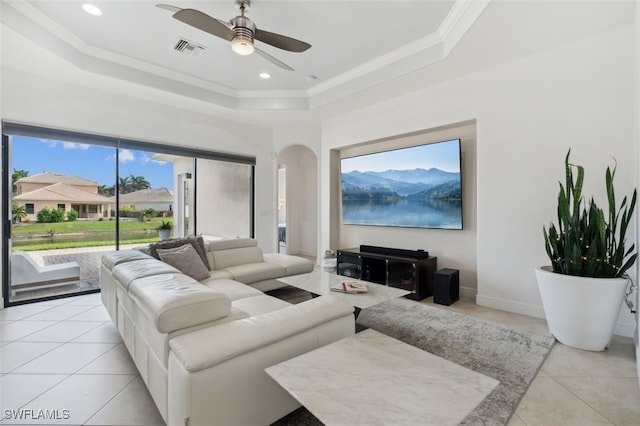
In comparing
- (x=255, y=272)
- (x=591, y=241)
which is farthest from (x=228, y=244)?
(x=591, y=241)

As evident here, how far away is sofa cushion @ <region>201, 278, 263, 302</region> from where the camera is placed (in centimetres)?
262

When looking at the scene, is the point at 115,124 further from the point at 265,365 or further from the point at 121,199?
the point at 265,365

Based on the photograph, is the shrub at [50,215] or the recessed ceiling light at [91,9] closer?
the recessed ceiling light at [91,9]

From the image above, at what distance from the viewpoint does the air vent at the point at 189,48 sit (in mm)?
3246

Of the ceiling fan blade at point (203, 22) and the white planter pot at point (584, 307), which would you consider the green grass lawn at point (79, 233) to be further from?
the white planter pot at point (584, 307)

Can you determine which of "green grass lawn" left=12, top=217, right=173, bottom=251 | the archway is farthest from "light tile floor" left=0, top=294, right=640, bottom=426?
the archway

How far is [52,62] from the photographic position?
321 centimetres

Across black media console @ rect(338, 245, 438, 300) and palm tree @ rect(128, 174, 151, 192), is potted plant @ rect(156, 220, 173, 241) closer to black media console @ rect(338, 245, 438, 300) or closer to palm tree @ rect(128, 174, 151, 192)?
palm tree @ rect(128, 174, 151, 192)

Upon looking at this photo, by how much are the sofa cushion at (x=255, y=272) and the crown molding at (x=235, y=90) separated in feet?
8.36

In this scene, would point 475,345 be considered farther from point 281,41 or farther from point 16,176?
point 16,176

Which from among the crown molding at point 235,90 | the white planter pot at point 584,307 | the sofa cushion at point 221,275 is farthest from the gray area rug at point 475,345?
the crown molding at point 235,90

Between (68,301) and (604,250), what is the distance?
Result: 18.3 ft

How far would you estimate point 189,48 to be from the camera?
11.0 ft

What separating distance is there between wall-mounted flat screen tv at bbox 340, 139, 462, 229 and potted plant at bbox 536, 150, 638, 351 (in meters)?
1.39
